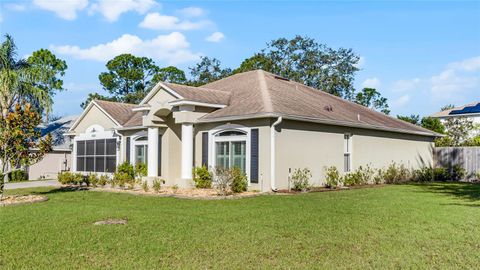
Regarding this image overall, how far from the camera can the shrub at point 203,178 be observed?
1733cm

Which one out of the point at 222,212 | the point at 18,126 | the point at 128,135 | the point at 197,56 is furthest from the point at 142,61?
the point at 222,212


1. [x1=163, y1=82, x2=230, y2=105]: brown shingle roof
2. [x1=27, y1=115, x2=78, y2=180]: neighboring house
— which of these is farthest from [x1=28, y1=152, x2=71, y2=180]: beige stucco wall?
[x1=163, y1=82, x2=230, y2=105]: brown shingle roof

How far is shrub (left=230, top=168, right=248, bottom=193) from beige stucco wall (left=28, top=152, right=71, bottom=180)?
2112 cm

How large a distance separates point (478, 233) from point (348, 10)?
9445mm

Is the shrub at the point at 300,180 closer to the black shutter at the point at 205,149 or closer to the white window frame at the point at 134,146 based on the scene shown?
the black shutter at the point at 205,149

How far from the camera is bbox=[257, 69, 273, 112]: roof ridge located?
53.8 ft

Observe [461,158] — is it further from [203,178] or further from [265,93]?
[203,178]

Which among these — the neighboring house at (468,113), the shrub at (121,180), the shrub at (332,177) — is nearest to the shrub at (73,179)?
the shrub at (121,180)

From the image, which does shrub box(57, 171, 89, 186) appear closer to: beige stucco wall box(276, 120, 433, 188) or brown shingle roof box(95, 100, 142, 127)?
brown shingle roof box(95, 100, 142, 127)

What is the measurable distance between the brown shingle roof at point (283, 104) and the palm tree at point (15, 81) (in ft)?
43.1

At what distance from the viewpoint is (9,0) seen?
13305 millimetres

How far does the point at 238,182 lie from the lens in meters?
15.8

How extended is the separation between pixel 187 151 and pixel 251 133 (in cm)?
292

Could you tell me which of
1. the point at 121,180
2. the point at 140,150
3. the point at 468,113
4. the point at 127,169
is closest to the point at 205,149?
the point at 121,180
